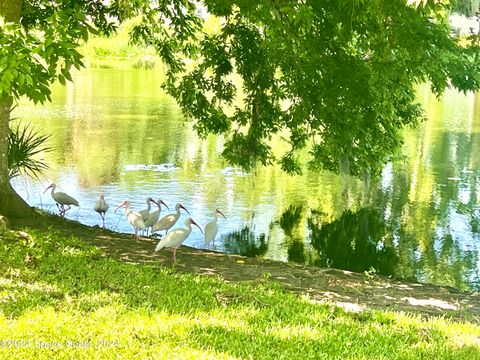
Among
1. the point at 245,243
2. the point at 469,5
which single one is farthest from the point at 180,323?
the point at 245,243

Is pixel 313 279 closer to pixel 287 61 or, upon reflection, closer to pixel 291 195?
pixel 287 61

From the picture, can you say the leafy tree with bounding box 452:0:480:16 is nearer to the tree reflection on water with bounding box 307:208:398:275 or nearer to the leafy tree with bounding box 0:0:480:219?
the leafy tree with bounding box 0:0:480:219

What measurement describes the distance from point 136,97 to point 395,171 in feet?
71.3

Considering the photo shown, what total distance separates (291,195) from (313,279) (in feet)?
32.7

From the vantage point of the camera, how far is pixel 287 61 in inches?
462

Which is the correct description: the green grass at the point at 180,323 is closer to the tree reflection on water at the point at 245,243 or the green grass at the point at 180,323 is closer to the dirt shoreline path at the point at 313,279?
the dirt shoreline path at the point at 313,279

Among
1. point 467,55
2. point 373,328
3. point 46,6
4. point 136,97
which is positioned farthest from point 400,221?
point 136,97

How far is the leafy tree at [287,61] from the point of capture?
6707 mm

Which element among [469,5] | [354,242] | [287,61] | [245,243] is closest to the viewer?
[469,5]

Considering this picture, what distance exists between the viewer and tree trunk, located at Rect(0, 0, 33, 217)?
8742 millimetres

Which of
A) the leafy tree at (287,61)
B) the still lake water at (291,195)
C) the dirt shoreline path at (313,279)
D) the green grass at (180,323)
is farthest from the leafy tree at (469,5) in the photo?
the green grass at (180,323)

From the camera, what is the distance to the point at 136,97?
3984 centimetres

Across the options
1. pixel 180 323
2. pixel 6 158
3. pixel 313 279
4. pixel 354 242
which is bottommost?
pixel 354 242

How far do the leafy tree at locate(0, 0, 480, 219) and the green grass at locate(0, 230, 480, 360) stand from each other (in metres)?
1.86
